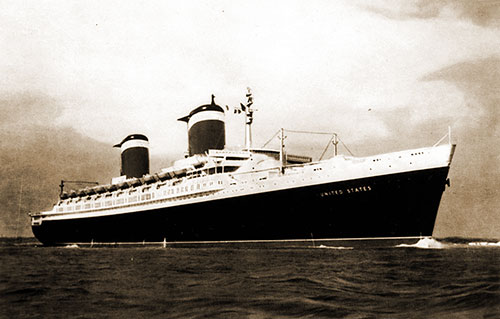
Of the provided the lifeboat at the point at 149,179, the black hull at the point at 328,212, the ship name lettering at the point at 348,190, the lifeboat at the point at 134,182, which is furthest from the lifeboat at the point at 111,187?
the ship name lettering at the point at 348,190

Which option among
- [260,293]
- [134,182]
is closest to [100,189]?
[134,182]

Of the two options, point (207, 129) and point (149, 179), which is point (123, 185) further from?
point (207, 129)

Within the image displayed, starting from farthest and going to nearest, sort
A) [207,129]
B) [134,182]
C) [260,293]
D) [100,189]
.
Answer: [100,189], [134,182], [207,129], [260,293]

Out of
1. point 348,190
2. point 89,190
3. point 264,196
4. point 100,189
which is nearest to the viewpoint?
point 348,190

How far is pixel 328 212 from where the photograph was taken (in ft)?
67.4

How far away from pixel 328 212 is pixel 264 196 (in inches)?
138

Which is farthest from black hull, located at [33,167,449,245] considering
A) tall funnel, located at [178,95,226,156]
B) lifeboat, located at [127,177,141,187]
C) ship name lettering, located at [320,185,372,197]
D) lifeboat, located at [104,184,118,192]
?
lifeboat, located at [104,184,118,192]

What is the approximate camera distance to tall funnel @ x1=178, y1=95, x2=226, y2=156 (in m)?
30.7

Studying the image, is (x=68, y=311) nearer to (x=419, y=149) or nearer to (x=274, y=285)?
(x=274, y=285)

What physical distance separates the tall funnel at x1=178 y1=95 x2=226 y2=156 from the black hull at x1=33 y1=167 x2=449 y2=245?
18.8ft

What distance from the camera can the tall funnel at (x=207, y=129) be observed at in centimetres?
3066

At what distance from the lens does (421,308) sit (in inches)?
255

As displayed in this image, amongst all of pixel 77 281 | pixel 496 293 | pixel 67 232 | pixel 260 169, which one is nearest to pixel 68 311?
pixel 77 281

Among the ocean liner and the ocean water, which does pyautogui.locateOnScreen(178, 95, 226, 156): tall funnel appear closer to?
the ocean liner
